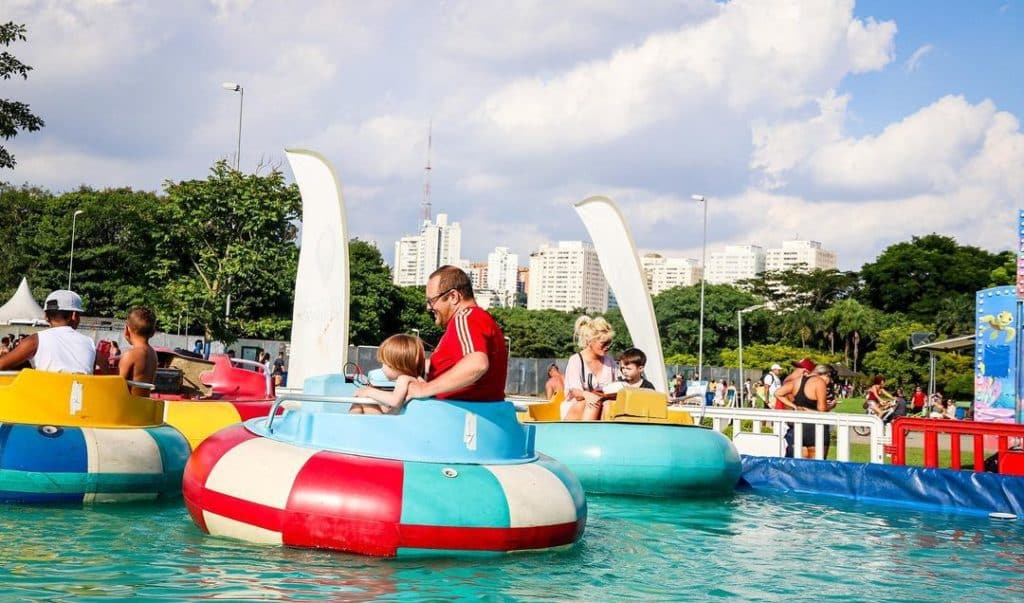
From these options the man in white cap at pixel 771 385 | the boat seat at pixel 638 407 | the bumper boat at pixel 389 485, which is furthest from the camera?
the man in white cap at pixel 771 385

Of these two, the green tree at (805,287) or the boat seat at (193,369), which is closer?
the boat seat at (193,369)

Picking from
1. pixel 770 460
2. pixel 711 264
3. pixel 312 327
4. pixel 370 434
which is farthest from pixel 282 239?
pixel 711 264

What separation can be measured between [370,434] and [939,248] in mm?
78340

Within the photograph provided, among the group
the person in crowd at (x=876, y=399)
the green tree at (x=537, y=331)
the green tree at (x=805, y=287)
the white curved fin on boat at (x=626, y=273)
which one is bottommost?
the person in crowd at (x=876, y=399)

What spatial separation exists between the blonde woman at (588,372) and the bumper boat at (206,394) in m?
3.35

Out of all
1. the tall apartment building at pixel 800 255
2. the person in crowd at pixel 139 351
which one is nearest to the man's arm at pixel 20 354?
the person in crowd at pixel 139 351

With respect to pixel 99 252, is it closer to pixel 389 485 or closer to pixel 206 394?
pixel 206 394

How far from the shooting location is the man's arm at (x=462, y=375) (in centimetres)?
668

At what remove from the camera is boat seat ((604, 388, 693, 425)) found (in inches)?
440

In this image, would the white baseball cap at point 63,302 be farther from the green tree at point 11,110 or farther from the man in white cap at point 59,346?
the green tree at point 11,110

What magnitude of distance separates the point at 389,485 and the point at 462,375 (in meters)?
0.84

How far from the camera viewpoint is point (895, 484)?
1104cm

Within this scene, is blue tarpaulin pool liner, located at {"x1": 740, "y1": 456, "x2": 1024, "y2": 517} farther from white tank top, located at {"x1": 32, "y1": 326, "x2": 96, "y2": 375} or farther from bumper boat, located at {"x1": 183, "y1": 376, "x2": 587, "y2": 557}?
white tank top, located at {"x1": 32, "y1": 326, "x2": 96, "y2": 375}

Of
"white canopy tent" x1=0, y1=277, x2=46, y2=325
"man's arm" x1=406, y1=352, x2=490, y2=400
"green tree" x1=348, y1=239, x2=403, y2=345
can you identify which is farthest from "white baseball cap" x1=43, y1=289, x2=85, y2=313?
"green tree" x1=348, y1=239, x2=403, y2=345
